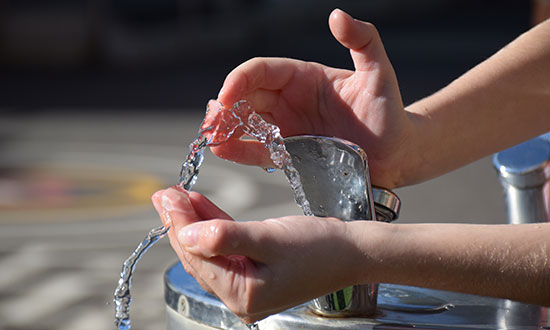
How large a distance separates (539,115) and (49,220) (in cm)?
261

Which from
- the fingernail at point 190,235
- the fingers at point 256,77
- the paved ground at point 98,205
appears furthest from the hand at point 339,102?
the paved ground at point 98,205

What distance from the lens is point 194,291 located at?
0.81 metres

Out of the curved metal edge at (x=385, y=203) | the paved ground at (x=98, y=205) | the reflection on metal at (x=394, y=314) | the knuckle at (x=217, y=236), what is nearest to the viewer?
the knuckle at (x=217, y=236)

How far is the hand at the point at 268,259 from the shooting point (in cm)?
62

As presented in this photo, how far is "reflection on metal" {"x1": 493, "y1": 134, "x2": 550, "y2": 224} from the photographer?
96 cm

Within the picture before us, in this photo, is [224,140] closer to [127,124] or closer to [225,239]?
[225,239]

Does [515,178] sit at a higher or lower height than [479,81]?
lower

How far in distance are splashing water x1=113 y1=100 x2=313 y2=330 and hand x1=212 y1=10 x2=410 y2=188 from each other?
30mm

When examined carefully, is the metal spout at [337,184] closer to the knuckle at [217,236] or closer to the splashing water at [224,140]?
the splashing water at [224,140]

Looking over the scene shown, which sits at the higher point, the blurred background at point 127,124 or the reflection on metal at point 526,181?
the blurred background at point 127,124

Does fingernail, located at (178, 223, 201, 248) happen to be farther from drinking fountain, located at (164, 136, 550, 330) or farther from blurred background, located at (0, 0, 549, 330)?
blurred background, located at (0, 0, 549, 330)

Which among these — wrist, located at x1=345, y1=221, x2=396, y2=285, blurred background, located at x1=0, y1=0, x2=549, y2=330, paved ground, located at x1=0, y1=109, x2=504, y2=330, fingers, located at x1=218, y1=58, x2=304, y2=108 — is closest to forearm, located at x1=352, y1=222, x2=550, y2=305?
wrist, located at x1=345, y1=221, x2=396, y2=285

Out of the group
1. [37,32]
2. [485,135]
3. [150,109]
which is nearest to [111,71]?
[37,32]

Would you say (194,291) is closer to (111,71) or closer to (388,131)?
(388,131)
